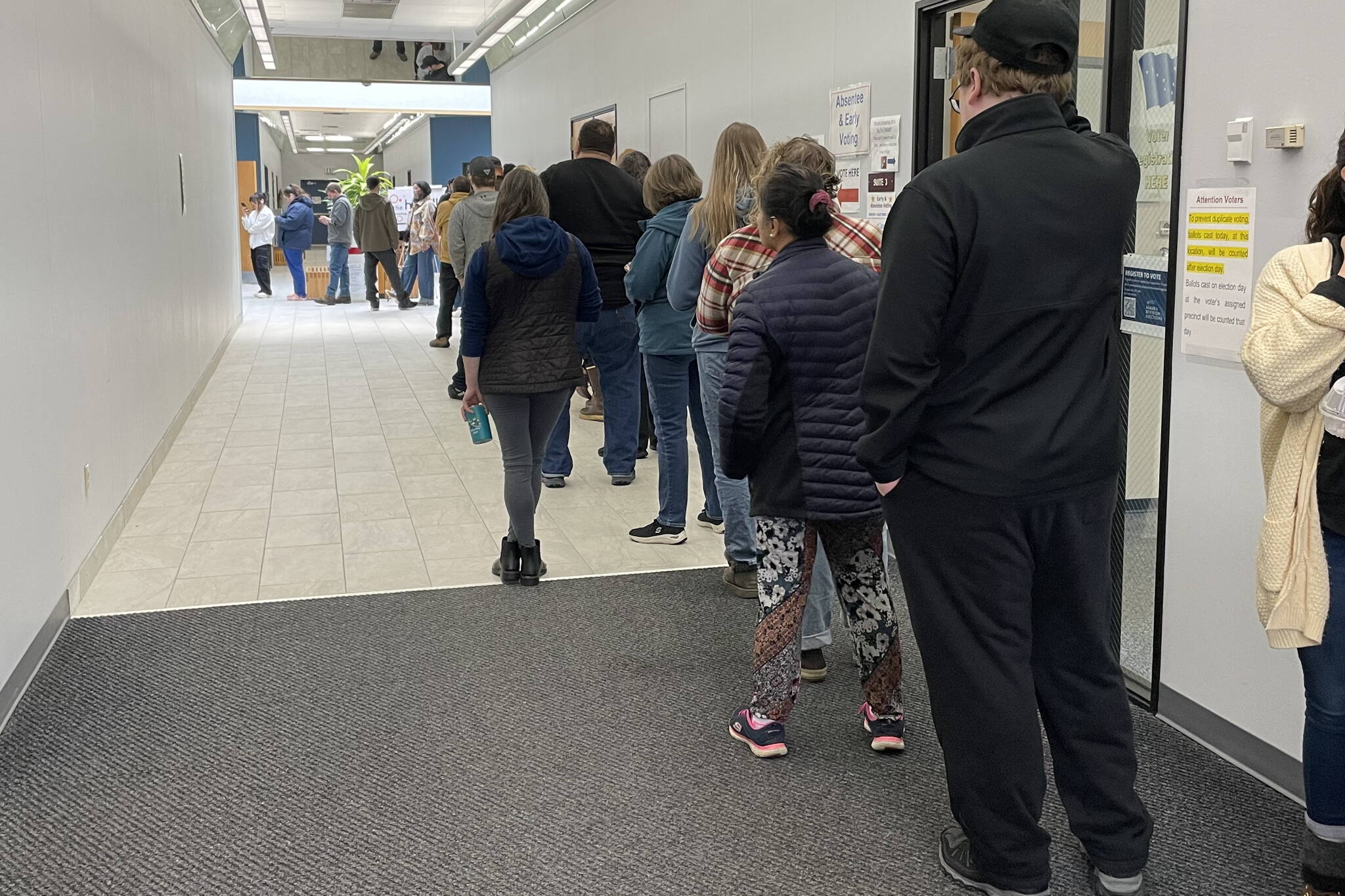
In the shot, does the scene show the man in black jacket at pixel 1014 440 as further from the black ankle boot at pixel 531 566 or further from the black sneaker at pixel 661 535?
the black sneaker at pixel 661 535

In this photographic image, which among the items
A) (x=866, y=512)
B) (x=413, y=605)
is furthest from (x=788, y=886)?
(x=413, y=605)

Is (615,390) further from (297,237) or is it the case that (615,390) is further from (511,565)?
(297,237)

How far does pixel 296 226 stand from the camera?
55.5 feet

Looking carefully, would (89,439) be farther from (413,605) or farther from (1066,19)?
(1066,19)

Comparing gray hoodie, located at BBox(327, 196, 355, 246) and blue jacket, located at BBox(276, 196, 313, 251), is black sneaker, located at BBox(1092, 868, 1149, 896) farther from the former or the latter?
blue jacket, located at BBox(276, 196, 313, 251)

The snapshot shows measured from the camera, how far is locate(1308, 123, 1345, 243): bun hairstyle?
199 centimetres

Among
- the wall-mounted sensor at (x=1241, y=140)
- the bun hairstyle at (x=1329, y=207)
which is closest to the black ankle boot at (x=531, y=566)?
the wall-mounted sensor at (x=1241, y=140)

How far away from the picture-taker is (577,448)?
672 centimetres

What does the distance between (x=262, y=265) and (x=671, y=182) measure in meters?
14.3

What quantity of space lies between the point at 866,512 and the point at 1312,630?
3.19 ft

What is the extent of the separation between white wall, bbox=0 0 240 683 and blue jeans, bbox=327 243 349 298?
8.51m

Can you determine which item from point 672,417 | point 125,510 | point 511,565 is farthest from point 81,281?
point 672,417

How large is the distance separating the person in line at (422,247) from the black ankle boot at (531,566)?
8.59 metres

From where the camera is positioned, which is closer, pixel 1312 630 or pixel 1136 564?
pixel 1312 630
